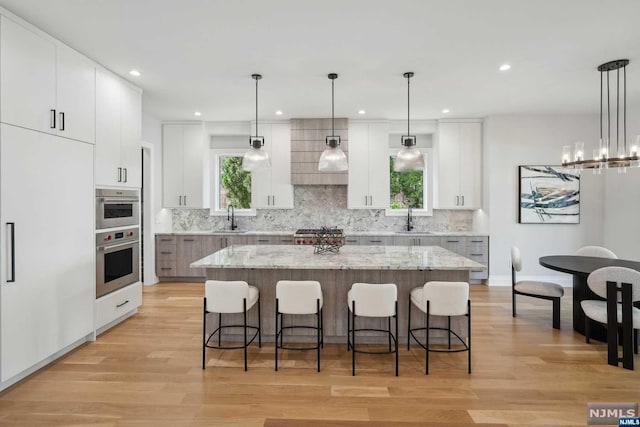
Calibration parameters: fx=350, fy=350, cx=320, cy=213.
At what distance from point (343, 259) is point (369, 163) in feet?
10.4

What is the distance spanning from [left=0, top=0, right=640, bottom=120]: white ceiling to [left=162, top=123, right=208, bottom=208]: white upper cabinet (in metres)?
1.32

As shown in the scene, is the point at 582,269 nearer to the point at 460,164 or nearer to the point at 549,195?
the point at 549,195

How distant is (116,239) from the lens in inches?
155

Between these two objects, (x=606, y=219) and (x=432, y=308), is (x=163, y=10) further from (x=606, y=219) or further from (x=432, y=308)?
(x=606, y=219)

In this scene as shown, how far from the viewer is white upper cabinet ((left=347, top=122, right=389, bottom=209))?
6160mm

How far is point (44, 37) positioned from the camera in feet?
9.78

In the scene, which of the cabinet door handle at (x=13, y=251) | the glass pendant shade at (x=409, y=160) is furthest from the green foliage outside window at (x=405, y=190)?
the cabinet door handle at (x=13, y=251)

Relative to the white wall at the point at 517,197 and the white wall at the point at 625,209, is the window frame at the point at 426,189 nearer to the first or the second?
the white wall at the point at 517,197

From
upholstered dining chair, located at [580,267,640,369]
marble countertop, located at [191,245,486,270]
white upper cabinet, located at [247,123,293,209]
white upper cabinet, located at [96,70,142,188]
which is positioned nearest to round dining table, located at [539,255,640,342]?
upholstered dining chair, located at [580,267,640,369]

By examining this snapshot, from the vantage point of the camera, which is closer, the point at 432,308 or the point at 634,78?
the point at 432,308

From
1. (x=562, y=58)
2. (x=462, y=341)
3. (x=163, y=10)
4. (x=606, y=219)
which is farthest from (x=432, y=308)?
(x=606, y=219)

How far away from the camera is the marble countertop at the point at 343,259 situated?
10.1ft

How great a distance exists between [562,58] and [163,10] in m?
3.76

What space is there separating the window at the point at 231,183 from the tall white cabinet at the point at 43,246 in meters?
3.13
